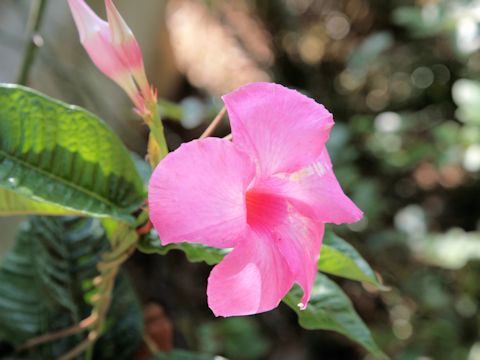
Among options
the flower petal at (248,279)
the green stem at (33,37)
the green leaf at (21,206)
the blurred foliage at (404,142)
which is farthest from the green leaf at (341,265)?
the blurred foliage at (404,142)

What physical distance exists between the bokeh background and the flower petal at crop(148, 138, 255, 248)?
1.51 feet

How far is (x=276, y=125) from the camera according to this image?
48cm

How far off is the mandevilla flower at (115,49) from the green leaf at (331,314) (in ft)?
0.75

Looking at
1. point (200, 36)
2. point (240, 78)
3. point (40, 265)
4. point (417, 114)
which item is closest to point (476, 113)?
point (417, 114)

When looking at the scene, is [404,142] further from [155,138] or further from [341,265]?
[155,138]

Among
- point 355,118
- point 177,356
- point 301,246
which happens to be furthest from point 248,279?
point 355,118

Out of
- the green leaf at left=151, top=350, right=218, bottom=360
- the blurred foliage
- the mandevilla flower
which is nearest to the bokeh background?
the blurred foliage

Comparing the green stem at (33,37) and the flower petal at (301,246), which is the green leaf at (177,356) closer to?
the flower petal at (301,246)

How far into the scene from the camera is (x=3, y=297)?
76cm

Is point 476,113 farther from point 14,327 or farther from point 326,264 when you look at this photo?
point 14,327

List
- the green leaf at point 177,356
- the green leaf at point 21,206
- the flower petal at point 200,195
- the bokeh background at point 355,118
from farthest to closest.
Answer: the bokeh background at point 355,118, the green leaf at point 177,356, the green leaf at point 21,206, the flower petal at point 200,195

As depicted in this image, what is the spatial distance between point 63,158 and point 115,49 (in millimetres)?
109

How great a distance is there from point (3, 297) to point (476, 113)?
95 cm

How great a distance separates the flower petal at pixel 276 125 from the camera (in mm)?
470
